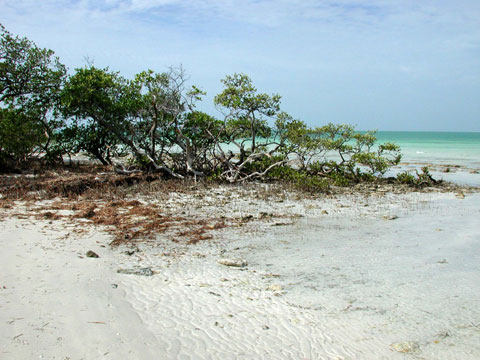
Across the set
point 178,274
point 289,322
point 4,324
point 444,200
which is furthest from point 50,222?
point 444,200

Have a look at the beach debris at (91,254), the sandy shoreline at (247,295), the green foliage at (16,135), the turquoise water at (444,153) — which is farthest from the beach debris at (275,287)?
the turquoise water at (444,153)

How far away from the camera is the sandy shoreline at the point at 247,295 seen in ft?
12.7

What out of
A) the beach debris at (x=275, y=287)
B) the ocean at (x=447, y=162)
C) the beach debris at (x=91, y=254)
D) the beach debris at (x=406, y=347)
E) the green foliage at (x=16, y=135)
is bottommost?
the beach debris at (x=406, y=347)

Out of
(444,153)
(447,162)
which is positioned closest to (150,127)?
(447,162)

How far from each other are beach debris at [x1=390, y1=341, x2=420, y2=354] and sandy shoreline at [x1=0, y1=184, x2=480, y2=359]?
0.01 metres

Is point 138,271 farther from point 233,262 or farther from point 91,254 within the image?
point 233,262

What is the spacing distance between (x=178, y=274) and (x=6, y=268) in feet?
7.44

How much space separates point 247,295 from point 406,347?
6.16 feet

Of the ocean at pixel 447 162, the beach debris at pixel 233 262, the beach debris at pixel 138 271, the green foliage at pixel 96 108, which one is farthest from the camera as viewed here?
the ocean at pixel 447 162

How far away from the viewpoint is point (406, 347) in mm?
3939

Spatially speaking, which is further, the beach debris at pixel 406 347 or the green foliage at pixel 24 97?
the green foliage at pixel 24 97

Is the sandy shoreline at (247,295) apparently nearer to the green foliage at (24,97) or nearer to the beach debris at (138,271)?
the beach debris at (138,271)

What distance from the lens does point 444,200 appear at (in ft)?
39.7

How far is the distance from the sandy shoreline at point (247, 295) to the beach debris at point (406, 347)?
0.01m
